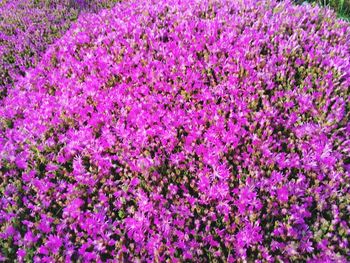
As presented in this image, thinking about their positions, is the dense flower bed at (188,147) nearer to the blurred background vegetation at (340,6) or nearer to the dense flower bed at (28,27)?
the dense flower bed at (28,27)

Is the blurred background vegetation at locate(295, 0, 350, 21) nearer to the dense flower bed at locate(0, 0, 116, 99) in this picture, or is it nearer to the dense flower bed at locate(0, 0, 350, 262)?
the dense flower bed at locate(0, 0, 350, 262)

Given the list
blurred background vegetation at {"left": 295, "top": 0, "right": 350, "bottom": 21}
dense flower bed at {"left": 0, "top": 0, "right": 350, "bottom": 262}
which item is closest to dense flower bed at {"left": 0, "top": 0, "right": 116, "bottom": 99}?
dense flower bed at {"left": 0, "top": 0, "right": 350, "bottom": 262}

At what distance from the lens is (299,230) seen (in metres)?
2.90

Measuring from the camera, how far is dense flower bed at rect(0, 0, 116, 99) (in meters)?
6.04

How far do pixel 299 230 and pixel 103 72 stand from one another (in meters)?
2.81

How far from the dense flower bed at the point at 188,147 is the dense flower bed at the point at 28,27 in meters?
1.50

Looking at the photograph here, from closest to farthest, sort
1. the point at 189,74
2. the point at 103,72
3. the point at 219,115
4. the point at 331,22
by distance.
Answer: the point at 219,115
the point at 189,74
the point at 103,72
the point at 331,22

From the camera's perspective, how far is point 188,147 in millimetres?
3350

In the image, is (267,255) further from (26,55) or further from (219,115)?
(26,55)

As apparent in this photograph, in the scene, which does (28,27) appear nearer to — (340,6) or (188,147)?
(188,147)

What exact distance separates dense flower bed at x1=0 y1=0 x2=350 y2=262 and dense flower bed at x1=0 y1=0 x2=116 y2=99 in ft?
4.92

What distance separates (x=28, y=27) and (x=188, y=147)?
5.28 m

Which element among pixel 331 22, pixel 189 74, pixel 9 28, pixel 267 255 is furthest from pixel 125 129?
pixel 9 28

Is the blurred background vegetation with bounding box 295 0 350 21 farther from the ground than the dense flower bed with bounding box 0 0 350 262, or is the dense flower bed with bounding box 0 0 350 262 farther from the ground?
the dense flower bed with bounding box 0 0 350 262
